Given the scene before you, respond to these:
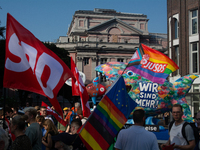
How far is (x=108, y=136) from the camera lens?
15.8ft

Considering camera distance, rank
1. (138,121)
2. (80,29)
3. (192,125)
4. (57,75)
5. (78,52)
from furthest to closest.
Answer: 1. (80,29)
2. (78,52)
3. (57,75)
4. (192,125)
5. (138,121)

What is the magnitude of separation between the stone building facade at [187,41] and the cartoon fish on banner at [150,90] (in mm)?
7408

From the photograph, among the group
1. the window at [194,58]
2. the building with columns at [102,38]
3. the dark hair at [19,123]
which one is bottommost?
the dark hair at [19,123]

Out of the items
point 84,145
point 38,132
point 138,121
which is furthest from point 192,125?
point 38,132

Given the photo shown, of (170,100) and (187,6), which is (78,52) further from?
(170,100)

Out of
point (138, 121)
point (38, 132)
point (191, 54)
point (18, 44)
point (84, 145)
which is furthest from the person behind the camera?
point (191, 54)

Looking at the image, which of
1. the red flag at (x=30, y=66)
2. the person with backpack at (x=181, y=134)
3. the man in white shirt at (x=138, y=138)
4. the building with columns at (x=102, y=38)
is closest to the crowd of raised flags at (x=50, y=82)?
the red flag at (x=30, y=66)

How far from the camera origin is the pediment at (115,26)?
192 feet

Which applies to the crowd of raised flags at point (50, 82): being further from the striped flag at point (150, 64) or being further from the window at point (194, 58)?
the window at point (194, 58)

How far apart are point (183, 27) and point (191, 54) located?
2.17 metres

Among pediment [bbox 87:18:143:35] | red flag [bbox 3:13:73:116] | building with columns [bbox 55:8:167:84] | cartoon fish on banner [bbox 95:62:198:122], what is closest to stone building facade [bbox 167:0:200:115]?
cartoon fish on banner [bbox 95:62:198:122]

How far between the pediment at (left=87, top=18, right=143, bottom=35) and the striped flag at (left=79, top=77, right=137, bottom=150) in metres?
53.3

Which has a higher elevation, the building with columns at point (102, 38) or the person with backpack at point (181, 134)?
the building with columns at point (102, 38)

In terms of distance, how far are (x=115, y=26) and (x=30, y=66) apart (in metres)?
54.4
